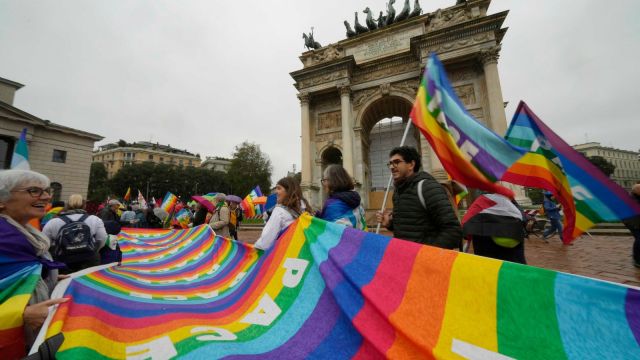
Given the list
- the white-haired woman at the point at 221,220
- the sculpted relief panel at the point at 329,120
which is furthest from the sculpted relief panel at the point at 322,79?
the white-haired woman at the point at 221,220

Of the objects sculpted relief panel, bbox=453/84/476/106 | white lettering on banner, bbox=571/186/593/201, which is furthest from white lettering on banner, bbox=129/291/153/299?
sculpted relief panel, bbox=453/84/476/106

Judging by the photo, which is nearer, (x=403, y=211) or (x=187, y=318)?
(x=187, y=318)

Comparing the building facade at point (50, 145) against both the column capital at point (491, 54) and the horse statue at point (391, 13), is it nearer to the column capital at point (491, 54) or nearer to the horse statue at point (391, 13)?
the horse statue at point (391, 13)

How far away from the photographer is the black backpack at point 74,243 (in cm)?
287

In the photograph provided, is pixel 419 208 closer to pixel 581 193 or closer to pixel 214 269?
pixel 581 193

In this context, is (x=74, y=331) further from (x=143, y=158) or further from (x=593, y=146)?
(x=593, y=146)

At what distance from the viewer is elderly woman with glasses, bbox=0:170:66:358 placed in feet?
4.33

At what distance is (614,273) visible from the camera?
414 cm

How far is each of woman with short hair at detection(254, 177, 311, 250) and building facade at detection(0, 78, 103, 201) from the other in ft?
89.2

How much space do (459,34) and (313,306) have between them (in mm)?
19969

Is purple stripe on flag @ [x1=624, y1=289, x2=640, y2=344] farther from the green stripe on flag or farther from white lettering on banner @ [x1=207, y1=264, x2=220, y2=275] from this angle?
white lettering on banner @ [x1=207, y1=264, x2=220, y2=275]

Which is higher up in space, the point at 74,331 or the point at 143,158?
the point at 143,158

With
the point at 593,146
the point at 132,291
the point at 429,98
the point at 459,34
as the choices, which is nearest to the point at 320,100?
the point at 459,34

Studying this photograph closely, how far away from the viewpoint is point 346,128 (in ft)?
61.1
